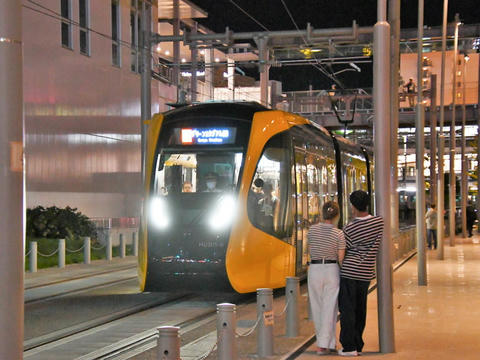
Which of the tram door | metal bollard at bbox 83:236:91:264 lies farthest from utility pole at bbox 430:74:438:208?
the tram door

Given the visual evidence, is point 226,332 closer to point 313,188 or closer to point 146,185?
point 146,185

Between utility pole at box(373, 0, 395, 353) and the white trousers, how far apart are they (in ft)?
2.36

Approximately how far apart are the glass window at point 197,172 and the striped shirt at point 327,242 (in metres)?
5.84

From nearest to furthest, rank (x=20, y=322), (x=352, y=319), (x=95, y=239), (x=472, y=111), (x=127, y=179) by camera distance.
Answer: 1. (x=20, y=322)
2. (x=352, y=319)
3. (x=95, y=239)
4. (x=127, y=179)
5. (x=472, y=111)

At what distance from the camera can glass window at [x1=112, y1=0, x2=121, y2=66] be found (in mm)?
40844

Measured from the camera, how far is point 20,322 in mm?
5641

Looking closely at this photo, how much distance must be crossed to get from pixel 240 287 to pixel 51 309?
11.4 feet

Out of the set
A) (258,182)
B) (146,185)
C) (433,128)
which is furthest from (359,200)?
(433,128)

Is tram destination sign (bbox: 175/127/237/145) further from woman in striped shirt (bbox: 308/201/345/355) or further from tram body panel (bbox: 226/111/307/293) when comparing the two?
woman in striped shirt (bbox: 308/201/345/355)

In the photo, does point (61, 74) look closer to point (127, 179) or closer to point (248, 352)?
point (127, 179)

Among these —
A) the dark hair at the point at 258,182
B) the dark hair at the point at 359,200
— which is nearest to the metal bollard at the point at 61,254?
the dark hair at the point at 258,182

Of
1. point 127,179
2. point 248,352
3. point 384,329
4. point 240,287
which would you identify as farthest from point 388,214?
point 127,179

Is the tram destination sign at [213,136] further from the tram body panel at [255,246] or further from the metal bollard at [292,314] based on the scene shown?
the metal bollard at [292,314]

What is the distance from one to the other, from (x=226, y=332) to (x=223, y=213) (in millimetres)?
7228
